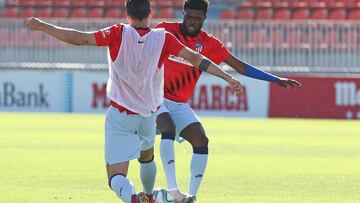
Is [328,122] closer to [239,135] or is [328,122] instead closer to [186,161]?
[239,135]

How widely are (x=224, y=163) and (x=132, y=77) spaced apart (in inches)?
277

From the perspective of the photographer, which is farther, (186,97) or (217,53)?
(186,97)

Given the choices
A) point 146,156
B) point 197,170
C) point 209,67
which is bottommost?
point 197,170

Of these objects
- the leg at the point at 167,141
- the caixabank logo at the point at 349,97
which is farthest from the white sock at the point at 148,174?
the caixabank logo at the point at 349,97

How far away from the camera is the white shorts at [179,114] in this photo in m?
11.1

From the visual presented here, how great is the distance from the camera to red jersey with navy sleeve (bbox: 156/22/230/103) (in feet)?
36.7

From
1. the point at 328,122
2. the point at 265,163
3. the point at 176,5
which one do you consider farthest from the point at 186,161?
the point at 176,5

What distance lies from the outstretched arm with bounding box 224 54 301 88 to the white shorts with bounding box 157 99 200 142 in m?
0.69

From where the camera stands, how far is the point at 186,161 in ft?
52.5

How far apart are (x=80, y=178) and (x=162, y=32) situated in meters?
4.86

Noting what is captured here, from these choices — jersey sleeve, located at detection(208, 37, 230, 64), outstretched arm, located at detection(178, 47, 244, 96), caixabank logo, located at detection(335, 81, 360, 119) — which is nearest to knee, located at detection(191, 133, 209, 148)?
jersey sleeve, located at detection(208, 37, 230, 64)

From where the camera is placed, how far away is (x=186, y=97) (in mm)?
11430

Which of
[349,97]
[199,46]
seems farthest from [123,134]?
[349,97]

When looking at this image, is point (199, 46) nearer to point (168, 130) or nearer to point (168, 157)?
point (168, 130)
